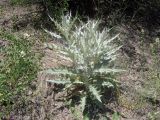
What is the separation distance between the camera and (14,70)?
154 inches

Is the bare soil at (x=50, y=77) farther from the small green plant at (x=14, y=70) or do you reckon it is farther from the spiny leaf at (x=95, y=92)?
the spiny leaf at (x=95, y=92)

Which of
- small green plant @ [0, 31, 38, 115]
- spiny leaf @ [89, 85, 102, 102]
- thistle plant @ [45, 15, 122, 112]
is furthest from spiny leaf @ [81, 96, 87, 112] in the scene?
small green plant @ [0, 31, 38, 115]

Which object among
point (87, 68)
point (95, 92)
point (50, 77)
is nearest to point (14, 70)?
point (50, 77)

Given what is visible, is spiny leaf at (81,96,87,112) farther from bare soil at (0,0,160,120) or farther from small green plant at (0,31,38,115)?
small green plant at (0,31,38,115)

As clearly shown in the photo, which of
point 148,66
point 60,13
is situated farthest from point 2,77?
point 148,66

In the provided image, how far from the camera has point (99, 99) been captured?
3.70m

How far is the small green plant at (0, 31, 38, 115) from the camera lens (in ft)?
12.1

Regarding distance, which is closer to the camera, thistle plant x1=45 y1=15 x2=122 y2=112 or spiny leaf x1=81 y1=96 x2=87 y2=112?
spiny leaf x1=81 y1=96 x2=87 y2=112

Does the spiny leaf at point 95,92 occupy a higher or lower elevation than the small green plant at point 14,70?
lower

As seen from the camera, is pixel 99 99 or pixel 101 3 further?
pixel 101 3

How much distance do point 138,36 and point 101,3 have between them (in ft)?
2.35

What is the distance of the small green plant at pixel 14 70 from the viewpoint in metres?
3.70

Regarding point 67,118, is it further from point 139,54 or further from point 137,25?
point 137,25

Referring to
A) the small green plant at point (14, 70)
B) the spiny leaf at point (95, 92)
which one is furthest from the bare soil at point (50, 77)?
the spiny leaf at point (95, 92)
